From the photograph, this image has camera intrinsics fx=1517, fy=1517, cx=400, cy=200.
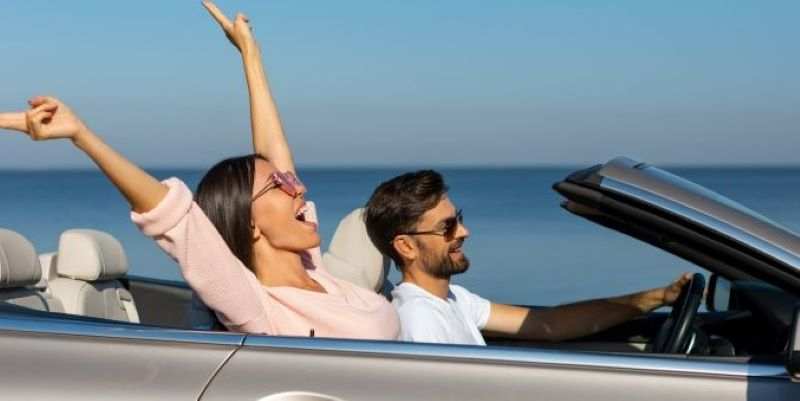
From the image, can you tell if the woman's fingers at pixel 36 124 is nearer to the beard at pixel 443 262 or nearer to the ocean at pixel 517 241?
the beard at pixel 443 262

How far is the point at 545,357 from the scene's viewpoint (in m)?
3.03

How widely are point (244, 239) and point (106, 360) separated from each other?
76 centimetres

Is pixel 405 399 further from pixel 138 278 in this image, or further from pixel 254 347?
pixel 138 278

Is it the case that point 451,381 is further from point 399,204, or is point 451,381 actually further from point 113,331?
point 399,204

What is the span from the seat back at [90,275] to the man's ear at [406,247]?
1.22m

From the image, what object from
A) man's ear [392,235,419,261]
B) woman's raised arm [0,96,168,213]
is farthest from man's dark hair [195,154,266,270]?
man's ear [392,235,419,261]

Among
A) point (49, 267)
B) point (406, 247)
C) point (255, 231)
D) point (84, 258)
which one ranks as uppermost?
point (255, 231)

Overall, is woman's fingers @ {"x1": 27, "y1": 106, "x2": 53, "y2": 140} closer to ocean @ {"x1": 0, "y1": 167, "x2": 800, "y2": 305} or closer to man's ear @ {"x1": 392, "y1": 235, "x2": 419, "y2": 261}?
man's ear @ {"x1": 392, "y1": 235, "x2": 419, "y2": 261}

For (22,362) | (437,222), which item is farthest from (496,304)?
(22,362)

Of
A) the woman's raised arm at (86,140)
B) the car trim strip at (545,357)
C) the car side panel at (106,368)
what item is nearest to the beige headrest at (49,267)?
the woman's raised arm at (86,140)

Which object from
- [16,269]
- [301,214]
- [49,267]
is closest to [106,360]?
[301,214]

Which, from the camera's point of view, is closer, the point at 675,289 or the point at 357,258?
the point at 675,289

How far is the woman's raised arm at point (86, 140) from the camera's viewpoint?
319cm

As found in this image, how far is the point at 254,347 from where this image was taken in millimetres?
3078
